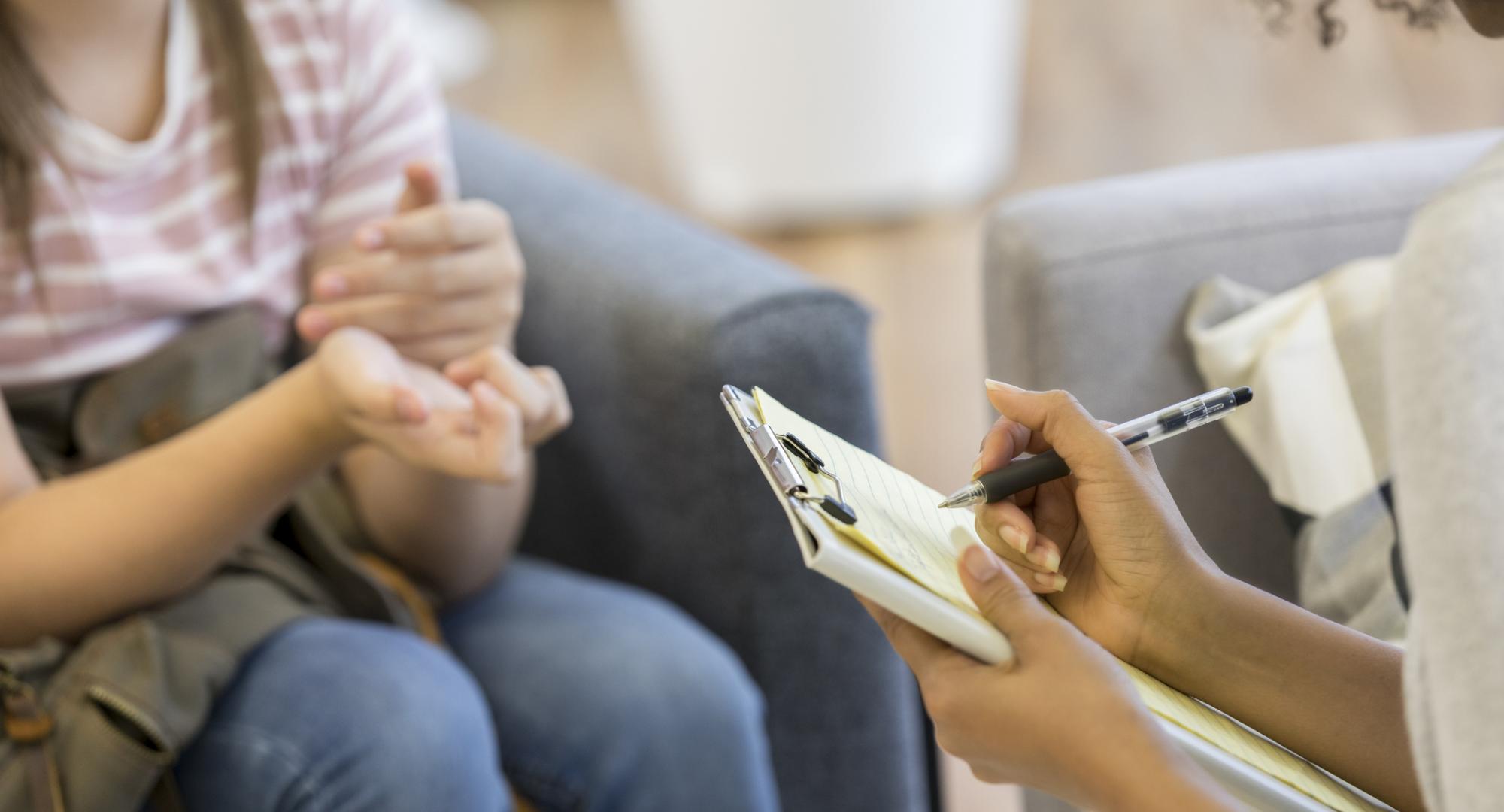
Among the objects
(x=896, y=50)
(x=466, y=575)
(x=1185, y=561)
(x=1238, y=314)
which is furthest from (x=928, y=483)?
(x=896, y=50)

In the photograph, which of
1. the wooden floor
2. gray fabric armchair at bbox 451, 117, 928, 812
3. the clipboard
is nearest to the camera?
the clipboard

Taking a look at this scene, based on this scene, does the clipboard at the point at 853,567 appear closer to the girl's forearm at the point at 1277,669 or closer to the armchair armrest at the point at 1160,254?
the girl's forearm at the point at 1277,669

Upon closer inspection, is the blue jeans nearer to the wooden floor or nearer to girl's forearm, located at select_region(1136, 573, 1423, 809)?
girl's forearm, located at select_region(1136, 573, 1423, 809)

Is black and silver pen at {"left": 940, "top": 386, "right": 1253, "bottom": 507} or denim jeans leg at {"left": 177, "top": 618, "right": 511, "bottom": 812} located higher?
black and silver pen at {"left": 940, "top": 386, "right": 1253, "bottom": 507}

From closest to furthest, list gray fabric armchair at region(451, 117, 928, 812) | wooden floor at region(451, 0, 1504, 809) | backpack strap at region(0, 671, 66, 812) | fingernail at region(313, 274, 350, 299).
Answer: backpack strap at region(0, 671, 66, 812)
fingernail at region(313, 274, 350, 299)
gray fabric armchair at region(451, 117, 928, 812)
wooden floor at region(451, 0, 1504, 809)

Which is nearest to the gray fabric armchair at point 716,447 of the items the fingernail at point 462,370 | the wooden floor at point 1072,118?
the fingernail at point 462,370

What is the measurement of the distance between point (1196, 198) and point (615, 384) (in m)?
0.38

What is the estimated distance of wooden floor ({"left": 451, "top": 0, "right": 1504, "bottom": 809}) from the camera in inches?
75.2

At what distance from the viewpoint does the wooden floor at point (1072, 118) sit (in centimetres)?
191

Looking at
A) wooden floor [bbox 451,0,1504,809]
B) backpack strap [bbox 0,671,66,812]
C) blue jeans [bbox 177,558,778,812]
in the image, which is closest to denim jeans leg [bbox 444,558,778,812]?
blue jeans [bbox 177,558,778,812]

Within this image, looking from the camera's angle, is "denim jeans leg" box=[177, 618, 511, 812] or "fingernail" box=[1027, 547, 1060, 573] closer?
"fingernail" box=[1027, 547, 1060, 573]

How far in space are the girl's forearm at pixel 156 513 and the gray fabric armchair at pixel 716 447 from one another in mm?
228

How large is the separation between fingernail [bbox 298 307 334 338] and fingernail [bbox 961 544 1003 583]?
1.37 feet

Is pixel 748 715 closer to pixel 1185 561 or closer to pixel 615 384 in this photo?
pixel 615 384
